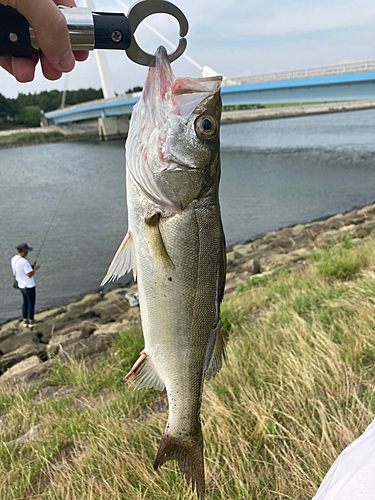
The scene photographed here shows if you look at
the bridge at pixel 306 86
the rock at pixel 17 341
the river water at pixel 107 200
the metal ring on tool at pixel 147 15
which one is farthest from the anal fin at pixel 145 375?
the bridge at pixel 306 86

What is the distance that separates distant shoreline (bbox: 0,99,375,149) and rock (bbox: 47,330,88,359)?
63.3 metres

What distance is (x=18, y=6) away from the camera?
1.43 meters

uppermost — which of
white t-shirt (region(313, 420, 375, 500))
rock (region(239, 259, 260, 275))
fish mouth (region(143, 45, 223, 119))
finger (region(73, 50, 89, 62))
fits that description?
finger (region(73, 50, 89, 62))

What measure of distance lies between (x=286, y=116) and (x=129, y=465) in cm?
9636

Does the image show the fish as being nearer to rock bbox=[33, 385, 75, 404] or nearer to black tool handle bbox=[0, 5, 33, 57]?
black tool handle bbox=[0, 5, 33, 57]

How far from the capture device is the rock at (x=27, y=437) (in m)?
4.23

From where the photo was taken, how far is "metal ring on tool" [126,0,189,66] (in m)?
1.57

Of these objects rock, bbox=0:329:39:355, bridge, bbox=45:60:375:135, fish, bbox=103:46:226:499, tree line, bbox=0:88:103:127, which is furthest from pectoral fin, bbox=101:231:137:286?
tree line, bbox=0:88:103:127

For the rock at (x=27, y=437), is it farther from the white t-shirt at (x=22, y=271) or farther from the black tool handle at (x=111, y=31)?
the white t-shirt at (x=22, y=271)

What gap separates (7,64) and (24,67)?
0.71ft

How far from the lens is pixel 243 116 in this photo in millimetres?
86500

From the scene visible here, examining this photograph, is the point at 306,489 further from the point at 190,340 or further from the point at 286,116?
the point at 286,116

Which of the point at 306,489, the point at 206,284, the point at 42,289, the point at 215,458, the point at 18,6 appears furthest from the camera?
the point at 42,289

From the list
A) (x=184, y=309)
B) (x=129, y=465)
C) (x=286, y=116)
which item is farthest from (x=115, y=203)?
(x=286, y=116)
